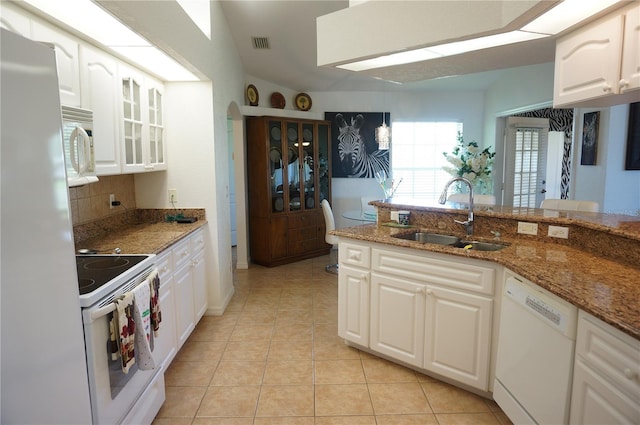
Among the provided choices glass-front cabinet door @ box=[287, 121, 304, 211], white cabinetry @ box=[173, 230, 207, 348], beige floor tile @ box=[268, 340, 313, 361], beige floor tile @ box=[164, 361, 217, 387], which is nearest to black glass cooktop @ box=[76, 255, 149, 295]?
white cabinetry @ box=[173, 230, 207, 348]

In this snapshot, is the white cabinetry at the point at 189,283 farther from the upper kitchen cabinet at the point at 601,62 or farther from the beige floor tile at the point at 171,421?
the upper kitchen cabinet at the point at 601,62

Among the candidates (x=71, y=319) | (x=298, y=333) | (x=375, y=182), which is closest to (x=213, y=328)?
(x=298, y=333)

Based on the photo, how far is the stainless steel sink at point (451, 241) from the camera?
2604mm

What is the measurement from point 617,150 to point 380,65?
279cm

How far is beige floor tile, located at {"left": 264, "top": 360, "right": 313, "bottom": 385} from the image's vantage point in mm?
2588

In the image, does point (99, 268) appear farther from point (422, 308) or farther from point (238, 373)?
point (422, 308)

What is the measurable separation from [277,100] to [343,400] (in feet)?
14.2

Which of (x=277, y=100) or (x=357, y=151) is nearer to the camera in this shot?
(x=277, y=100)

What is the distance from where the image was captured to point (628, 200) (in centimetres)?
400

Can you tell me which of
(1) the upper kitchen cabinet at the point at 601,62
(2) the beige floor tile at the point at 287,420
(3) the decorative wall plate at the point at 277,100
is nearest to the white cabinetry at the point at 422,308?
(2) the beige floor tile at the point at 287,420

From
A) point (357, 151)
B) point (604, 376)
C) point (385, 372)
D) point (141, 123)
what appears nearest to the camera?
point (604, 376)

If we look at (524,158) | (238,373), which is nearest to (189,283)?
(238,373)

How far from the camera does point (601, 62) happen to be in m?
2.10

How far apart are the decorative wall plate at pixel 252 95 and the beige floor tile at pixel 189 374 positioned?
3.48 meters
